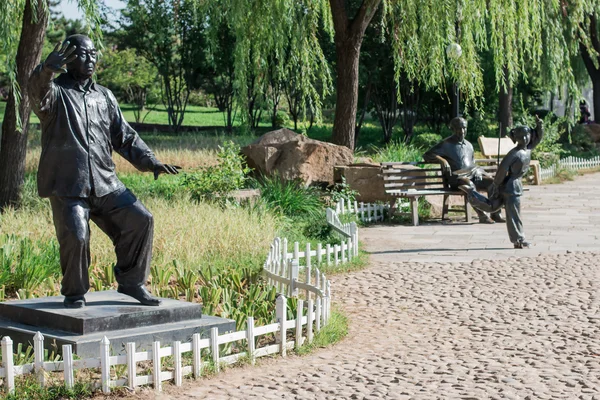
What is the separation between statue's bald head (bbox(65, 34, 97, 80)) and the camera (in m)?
5.91

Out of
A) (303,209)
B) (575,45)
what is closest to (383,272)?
(303,209)

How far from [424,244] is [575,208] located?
18.4ft

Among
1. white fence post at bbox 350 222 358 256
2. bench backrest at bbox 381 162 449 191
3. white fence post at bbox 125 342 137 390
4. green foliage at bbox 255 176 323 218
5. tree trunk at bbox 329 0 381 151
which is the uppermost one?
tree trunk at bbox 329 0 381 151

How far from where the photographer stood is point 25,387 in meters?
5.13

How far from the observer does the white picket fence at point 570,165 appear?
73.1 feet

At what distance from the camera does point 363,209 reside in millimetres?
13930

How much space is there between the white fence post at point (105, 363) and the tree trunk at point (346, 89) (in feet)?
38.5

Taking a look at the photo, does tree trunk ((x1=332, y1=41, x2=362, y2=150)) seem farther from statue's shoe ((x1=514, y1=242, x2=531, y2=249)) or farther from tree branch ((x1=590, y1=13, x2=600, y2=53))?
tree branch ((x1=590, y1=13, x2=600, y2=53))

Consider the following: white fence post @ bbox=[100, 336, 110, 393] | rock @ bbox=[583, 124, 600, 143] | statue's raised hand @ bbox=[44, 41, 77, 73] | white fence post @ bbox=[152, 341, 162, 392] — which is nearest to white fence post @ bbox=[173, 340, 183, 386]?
white fence post @ bbox=[152, 341, 162, 392]

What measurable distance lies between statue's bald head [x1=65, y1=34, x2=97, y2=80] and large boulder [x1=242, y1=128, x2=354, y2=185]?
8363 millimetres

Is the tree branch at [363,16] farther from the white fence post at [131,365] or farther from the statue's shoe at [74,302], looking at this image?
the white fence post at [131,365]

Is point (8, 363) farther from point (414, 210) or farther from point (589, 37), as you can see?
point (589, 37)

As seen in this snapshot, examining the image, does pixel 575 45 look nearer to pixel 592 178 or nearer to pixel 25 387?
pixel 592 178

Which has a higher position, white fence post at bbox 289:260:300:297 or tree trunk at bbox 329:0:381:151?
tree trunk at bbox 329:0:381:151
